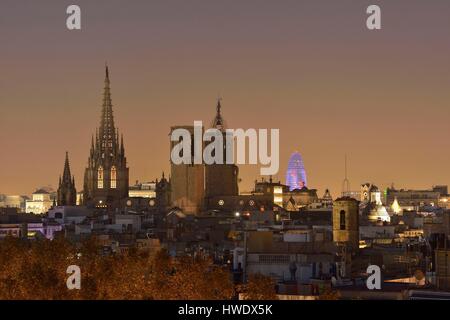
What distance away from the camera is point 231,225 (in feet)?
480

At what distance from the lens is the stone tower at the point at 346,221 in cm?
9550

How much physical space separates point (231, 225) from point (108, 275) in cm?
8624

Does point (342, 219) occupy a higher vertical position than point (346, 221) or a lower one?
higher

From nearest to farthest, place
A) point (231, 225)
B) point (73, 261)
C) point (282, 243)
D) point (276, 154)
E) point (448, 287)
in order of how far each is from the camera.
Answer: point (448, 287), point (73, 261), point (282, 243), point (276, 154), point (231, 225)

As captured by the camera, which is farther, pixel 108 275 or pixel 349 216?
pixel 349 216

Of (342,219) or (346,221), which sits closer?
(342,219)

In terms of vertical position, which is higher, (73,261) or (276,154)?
(276,154)

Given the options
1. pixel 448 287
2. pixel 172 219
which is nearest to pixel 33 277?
pixel 448 287

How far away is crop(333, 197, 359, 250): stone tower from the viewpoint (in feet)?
313

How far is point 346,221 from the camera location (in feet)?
322

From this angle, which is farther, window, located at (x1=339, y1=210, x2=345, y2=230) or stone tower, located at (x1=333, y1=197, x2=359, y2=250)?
window, located at (x1=339, y1=210, x2=345, y2=230)

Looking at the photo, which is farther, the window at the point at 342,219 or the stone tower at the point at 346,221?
the window at the point at 342,219
